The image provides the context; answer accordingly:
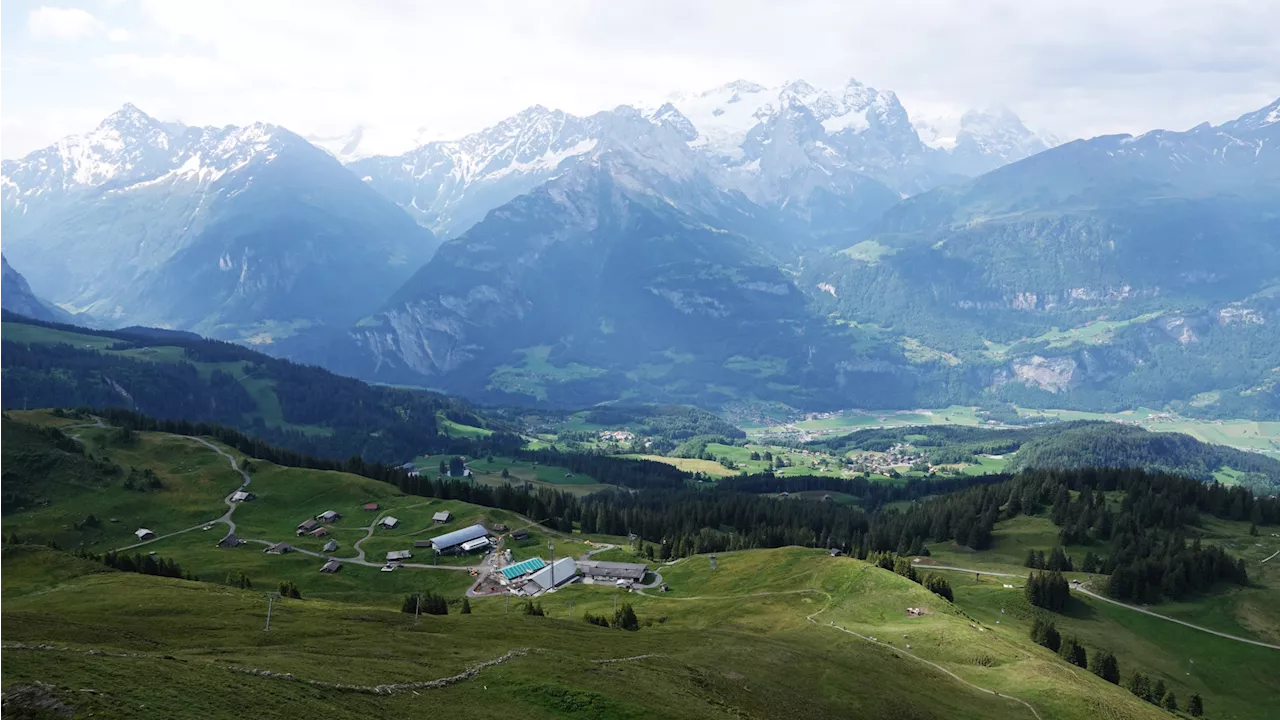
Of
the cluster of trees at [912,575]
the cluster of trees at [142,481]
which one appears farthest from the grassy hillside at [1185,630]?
the cluster of trees at [142,481]

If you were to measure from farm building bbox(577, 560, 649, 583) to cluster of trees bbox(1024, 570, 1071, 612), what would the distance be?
7112cm

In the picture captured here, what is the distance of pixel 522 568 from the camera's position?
155125 millimetres

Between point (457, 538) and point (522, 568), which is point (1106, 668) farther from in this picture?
point (457, 538)

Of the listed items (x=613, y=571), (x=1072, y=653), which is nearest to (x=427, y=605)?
(x=613, y=571)

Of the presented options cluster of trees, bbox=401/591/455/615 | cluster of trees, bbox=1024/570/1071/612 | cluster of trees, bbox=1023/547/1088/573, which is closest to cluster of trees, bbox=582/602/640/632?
cluster of trees, bbox=401/591/455/615

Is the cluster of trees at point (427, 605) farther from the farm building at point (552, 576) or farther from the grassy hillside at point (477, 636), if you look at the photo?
the farm building at point (552, 576)

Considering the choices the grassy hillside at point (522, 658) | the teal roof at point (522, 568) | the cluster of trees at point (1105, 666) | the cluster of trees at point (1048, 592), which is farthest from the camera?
the teal roof at point (522, 568)

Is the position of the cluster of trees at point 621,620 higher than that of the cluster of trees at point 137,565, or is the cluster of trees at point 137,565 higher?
the cluster of trees at point 621,620

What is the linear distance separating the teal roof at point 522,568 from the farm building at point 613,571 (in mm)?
7700

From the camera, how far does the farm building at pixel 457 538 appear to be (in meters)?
168

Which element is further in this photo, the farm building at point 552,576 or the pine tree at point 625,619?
the farm building at point 552,576

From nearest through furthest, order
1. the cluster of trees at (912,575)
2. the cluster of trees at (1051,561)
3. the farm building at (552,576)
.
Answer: the cluster of trees at (912,575) < the farm building at (552,576) < the cluster of trees at (1051,561)

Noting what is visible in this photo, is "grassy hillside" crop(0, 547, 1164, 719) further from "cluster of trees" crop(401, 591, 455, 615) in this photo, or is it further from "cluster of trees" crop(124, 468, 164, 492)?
"cluster of trees" crop(124, 468, 164, 492)

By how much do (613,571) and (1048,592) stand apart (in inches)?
3127
